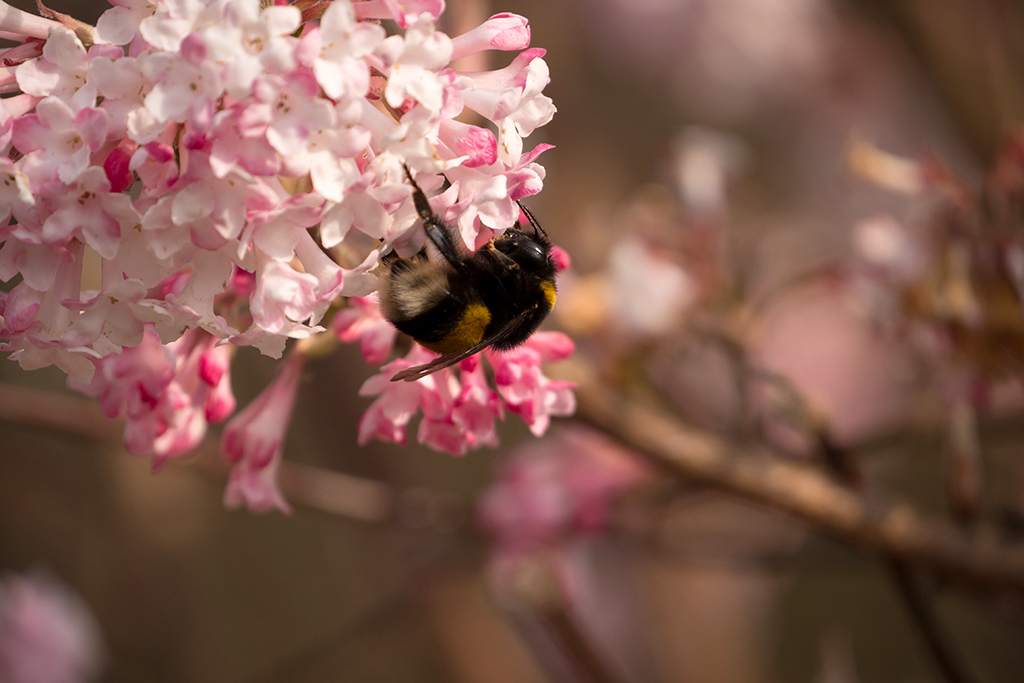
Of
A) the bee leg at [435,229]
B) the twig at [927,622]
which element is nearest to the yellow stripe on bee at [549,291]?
the bee leg at [435,229]

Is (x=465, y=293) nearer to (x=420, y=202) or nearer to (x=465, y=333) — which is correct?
(x=465, y=333)

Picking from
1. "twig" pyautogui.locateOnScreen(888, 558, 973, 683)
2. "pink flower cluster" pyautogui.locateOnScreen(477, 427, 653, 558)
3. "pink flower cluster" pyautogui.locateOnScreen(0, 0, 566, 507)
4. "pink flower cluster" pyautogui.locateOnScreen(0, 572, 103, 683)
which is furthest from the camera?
"pink flower cluster" pyautogui.locateOnScreen(0, 572, 103, 683)

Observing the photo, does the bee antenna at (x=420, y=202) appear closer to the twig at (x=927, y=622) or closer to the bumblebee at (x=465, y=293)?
the bumblebee at (x=465, y=293)

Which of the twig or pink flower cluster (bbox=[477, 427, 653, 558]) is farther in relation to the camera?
pink flower cluster (bbox=[477, 427, 653, 558])

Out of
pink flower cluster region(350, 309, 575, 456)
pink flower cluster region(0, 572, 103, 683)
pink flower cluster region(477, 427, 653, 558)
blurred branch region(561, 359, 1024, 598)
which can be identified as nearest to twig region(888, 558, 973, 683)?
blurred branch region(561, 359, 1024, 598)

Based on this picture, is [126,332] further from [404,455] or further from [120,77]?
[404,455]

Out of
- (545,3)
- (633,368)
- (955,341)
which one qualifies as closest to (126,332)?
(633,368)

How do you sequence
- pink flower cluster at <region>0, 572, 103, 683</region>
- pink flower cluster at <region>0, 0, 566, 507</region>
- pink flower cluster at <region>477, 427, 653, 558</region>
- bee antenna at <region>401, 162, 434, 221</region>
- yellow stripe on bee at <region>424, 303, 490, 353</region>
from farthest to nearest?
pink flower cluster at <region>0, 572, 103, 683</region>, pink flower cluster at <region>477, 427, 653, 558</region>, yellow stripe on bee at <region>424, 303, 490, 353</region>, bee antenna at <region>401, 162, 434, 221</region>, pink flower cluster at <region>0, 0, 566, 507</region>

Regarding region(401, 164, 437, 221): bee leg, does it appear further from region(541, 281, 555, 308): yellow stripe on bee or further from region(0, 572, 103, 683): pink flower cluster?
region(0, 572, 103, 683): pink flower cluster
